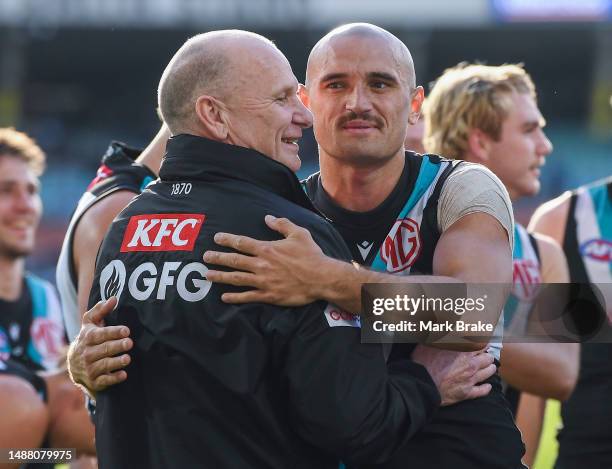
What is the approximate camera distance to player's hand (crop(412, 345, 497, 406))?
3.11 metres

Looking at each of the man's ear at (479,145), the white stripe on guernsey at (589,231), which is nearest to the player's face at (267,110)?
the man's ear at (479,145)

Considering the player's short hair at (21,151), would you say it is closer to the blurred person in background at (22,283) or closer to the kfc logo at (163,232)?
the blurred person in background at (22,283)

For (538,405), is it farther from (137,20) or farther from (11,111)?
(11,111)

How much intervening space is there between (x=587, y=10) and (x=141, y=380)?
21.0 meters

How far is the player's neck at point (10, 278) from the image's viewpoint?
677cm

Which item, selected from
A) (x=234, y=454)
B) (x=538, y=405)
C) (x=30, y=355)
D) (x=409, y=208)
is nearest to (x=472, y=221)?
(x=409, y=208)

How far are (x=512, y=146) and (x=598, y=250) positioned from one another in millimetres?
686

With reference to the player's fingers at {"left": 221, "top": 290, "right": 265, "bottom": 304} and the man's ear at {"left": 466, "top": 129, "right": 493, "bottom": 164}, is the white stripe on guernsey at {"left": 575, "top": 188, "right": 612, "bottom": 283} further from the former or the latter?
the player's fingers at {"left": 221, "top": 290, "right": 265, "bottom": 304}

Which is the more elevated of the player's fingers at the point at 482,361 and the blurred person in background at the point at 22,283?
the blurred person in background at the point at 22,283

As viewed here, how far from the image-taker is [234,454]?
2793 mm

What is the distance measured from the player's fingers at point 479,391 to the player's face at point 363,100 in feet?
2.84

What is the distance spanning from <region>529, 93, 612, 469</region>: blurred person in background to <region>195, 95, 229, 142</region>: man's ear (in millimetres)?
2385

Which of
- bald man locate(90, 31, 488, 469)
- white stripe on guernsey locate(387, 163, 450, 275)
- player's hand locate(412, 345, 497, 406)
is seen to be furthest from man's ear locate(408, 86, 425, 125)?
player's hand locate(412, 345, 497, 406)

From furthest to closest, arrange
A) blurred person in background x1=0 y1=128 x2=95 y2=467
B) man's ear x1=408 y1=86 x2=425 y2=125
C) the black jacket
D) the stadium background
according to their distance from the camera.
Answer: the stadium background, blurred person in background x1=0 y1=128 x2=95 y2=467, man's ear x1=408 y1=86 x2=425 y2=125, the black jacket
